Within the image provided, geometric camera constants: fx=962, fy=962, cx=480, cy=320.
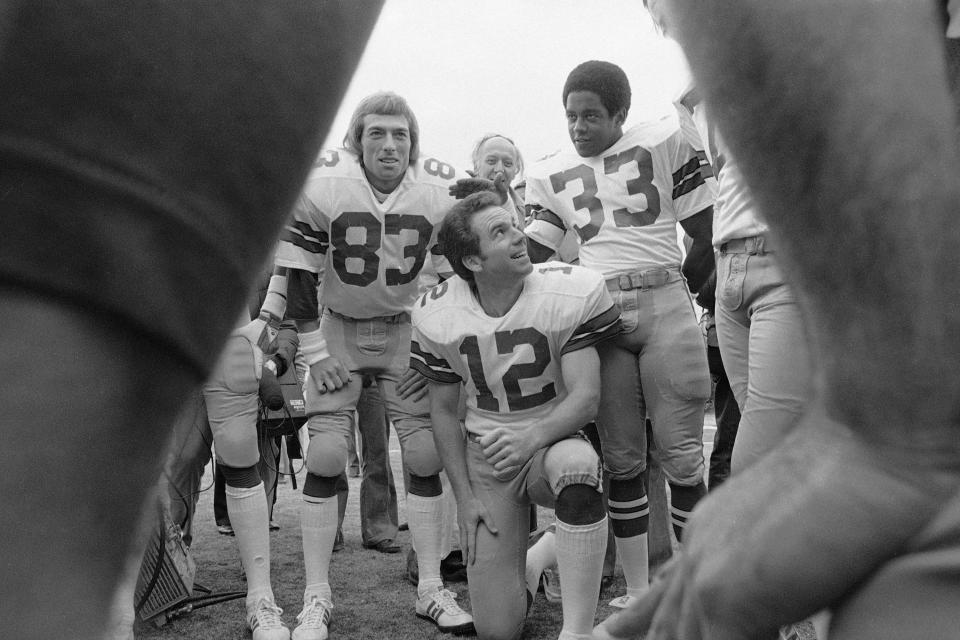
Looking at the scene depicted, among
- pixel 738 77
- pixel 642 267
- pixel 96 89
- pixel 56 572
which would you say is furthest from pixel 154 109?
pixel 642 267

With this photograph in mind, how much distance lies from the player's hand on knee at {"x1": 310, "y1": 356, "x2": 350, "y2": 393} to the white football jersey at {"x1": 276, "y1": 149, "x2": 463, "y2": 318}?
0.25 m

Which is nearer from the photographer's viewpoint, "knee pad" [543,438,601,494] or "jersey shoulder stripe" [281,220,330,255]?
"knee pad" [543,438,601,494]

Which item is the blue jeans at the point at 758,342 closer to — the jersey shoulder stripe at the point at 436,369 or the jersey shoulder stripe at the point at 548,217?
the jersey shoulder stripe at the point at 436,369

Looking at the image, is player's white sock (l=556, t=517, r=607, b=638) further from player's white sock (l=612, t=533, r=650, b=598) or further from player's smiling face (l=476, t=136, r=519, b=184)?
player's smiling face (l=476, t=136, r=519, b=184)

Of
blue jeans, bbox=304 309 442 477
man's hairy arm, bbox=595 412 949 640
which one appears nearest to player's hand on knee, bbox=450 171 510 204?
blue jeans, bbox=304 309 442 477

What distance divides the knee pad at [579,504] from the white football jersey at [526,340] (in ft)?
1.03

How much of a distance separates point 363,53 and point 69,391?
0.60 feet

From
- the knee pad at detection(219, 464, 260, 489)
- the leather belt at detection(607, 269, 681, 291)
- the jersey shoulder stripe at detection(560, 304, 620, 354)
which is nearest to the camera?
the jersey shoulder stripe at detection(560, 304, 620, 354)

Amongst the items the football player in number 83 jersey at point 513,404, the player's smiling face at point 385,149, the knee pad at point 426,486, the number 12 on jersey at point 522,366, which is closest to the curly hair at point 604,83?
the football player in number 83 jersey at point 513,404

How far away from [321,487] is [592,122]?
171 cm

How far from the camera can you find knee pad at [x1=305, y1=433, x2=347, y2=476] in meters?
3.57

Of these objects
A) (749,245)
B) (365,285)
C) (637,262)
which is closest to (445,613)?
(365,285)

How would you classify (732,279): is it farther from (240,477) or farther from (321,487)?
(240,477)

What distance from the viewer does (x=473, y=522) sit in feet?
10.6
